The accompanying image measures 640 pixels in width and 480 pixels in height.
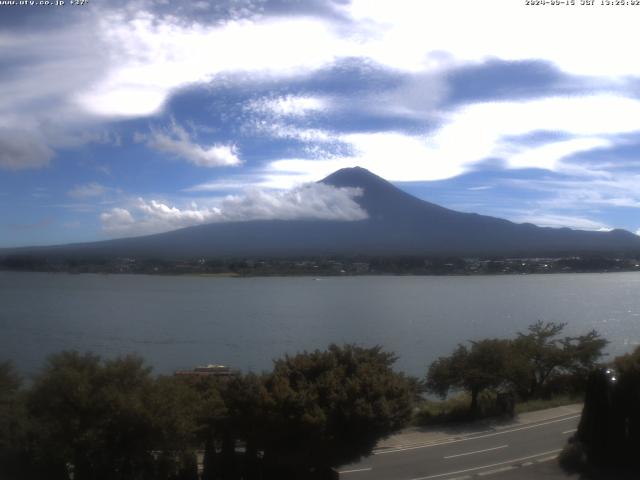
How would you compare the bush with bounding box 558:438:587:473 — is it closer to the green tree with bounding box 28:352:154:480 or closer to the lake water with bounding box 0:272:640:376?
the green tree with bounding box 28:352:154:480

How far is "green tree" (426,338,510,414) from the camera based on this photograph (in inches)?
599

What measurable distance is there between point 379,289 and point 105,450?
50910mm

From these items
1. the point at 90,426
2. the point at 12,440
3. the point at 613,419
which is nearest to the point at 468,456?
the point at 613,419

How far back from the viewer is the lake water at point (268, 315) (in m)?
25.9

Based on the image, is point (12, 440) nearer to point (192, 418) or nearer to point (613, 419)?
point (192, 418)

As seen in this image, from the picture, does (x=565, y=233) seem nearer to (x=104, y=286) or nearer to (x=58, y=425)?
(x=104, y=286)

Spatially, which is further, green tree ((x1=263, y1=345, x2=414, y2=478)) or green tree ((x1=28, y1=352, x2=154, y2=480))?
green tree ((x1=263, y1=345, x2=414, y2=478))

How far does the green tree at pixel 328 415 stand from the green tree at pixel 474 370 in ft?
20.0

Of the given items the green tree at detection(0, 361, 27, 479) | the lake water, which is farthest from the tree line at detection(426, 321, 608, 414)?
the green tree at detection(0, 361, 27, 479)

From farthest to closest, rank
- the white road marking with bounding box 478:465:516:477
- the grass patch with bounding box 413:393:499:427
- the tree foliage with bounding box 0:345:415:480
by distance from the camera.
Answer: the grass patch with bounding box 413:393:499:427 → the white road marking with bounding box 478:465:516:477 → the tree foliage with bounding box 0:345:415:480

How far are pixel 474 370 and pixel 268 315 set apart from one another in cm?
2333

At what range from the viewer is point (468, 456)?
1061 centimetres

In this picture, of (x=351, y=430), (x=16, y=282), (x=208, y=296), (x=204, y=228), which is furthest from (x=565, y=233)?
(x=351, y=430)

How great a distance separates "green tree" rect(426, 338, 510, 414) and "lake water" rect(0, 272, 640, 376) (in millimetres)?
5392
